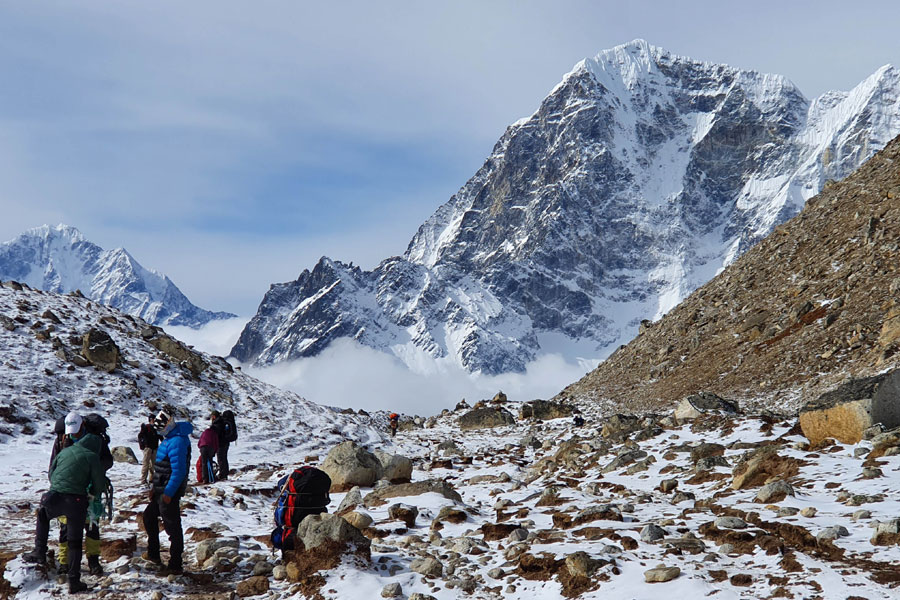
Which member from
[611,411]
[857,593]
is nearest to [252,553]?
[857,593]

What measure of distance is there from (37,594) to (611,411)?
3702cm

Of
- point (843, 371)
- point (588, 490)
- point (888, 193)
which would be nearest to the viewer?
point (588, 490)

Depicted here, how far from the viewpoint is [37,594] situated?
9609mm

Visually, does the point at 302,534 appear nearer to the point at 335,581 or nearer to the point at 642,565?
the point at 335,581

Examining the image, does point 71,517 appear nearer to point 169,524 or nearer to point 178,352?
point 169,524

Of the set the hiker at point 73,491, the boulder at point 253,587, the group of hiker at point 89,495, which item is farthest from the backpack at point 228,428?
the boulder at point 253,587

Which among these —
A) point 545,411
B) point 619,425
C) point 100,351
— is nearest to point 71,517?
point 619,425

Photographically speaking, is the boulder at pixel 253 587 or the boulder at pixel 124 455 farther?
the boulder at pixel 124 455

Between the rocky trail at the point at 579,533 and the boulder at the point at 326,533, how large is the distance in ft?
0.13

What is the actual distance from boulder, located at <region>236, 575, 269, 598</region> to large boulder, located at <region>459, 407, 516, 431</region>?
34851 mm

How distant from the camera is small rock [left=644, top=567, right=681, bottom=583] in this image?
27.9ft

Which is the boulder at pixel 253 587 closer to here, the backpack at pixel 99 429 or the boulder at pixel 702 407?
the backpack at pixel 99 429

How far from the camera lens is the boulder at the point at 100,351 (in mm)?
32969

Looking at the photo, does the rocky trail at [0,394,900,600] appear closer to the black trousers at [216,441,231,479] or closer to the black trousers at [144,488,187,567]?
the black trousers at [144,488,187,567]
